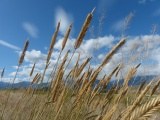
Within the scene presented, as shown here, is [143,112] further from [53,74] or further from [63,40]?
[53,74]

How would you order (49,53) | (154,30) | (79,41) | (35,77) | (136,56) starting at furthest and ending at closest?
(154,30), (136,56), (35,77), (49,53), (79,41)

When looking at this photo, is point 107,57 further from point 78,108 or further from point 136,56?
point 136,56

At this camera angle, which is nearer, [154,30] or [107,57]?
[107,57]

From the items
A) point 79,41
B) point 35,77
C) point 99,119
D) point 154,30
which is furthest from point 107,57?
point 154,30

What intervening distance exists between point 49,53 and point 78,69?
1.32ft

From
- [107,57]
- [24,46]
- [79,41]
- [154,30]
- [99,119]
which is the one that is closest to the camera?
[99,119]

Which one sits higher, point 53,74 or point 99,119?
point 53,74

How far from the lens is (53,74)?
3.20m

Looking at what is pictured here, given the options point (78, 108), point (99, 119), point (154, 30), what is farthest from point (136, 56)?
point (99, 119)

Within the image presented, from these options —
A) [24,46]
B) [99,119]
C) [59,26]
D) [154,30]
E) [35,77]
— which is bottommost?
[99,119]

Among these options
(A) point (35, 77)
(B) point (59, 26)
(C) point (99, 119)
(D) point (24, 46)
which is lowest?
(C) point (99, 119)

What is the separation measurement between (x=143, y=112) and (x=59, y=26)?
1989mm

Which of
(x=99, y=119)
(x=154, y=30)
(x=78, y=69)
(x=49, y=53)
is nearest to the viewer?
(x=99, y=119)

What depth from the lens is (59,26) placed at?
2.75 m
